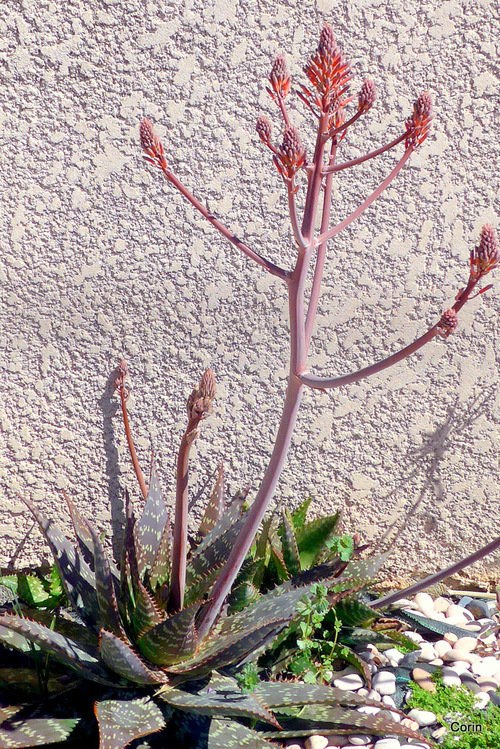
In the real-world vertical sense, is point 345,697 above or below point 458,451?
below

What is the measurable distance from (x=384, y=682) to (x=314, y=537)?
1.49 feet

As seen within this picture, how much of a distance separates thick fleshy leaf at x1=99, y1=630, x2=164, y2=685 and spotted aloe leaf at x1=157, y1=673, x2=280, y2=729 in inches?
2.3

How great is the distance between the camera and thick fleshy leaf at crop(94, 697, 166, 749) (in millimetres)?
1275

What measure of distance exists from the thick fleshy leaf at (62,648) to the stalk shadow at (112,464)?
0.51 m

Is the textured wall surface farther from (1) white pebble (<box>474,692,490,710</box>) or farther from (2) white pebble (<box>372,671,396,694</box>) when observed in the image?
(1) white pebble (<box>474,692,490,710</box>)

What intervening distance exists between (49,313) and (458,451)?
4.53 ft

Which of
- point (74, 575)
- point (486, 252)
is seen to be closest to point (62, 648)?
point (74, 575)

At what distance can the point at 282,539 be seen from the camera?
1.94 m

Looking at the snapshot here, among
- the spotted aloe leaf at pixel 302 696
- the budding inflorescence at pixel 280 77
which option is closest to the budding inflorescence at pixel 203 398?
the budding inflorescence at pixel 280 77

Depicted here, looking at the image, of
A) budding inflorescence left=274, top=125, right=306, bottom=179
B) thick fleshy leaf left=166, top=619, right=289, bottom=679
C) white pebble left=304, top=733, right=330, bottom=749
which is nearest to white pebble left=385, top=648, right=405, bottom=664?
white pebble left=304, top=733, right=330, bottom=749

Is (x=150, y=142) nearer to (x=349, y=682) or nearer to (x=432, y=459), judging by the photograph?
(x=432, y=459)

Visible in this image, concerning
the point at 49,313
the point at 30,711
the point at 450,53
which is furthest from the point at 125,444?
the point at 450,53

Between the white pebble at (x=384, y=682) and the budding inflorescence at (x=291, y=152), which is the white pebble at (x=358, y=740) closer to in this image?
the white pebble at (x=384, y=682)

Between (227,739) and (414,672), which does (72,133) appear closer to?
(227,739)
